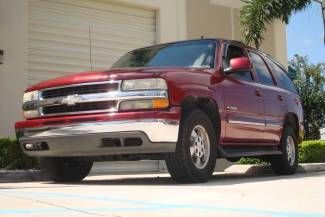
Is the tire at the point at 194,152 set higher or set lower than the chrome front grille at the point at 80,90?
lower

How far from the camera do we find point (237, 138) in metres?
8.80

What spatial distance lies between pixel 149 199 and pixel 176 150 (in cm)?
165

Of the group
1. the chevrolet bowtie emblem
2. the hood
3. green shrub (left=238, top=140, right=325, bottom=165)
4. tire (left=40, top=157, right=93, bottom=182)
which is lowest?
green shrub (left=238, top=140, right=325, bottom=165)

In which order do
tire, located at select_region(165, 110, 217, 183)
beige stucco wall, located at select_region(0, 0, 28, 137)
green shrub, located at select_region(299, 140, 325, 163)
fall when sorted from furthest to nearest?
green shrub, located at select_region(299, 140, 325, 163), beige stucco wall, located at select_region(0, 0, 28, 137), tire, located at select_region(165, 110, 217, 183)

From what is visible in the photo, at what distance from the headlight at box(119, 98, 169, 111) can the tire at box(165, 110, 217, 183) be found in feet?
1.26

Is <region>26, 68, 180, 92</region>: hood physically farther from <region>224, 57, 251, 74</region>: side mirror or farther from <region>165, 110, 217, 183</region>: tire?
<region>224, 57, 251, 74</region>: side mirror

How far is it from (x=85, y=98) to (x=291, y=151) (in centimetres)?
426

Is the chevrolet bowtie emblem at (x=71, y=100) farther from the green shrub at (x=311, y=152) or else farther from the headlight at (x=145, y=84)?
the green shrub at (x=311, y=152)

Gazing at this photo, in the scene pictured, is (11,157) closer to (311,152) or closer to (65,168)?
(65,168)

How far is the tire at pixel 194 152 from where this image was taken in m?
7.55

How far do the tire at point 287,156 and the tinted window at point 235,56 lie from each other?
1.44m

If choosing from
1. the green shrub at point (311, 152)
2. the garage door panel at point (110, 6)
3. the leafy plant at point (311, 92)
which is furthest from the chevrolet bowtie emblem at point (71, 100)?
the leafy plant at point (311, 92)

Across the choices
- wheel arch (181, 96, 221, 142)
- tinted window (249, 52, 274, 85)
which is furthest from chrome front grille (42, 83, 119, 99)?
tinted window (249, 52, 274, 85)

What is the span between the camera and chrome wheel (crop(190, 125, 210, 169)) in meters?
7.81
